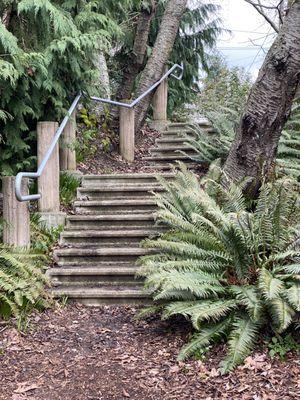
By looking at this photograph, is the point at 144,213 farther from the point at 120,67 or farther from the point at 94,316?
the point at 120,67

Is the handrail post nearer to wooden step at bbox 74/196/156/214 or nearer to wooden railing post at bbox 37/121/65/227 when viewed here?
wooden step at bbox 74/196/156/214

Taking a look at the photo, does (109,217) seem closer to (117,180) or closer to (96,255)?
(96,255)

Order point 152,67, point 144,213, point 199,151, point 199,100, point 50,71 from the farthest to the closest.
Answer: point 199,100, point 152,67, point 199,151, point 144,213, point 50,71

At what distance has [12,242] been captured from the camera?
504cm

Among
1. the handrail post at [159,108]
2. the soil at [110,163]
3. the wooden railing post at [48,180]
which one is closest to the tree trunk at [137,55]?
the handrail post at [159,108]

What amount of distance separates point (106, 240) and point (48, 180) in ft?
3.27

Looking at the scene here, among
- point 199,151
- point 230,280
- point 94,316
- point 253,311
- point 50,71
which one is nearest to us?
point 253,311

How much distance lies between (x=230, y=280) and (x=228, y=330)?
18.4 inches

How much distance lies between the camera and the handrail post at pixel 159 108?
9.84m

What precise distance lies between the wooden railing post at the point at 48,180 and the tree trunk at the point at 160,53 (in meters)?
3.34

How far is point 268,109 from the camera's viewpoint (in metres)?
5.58

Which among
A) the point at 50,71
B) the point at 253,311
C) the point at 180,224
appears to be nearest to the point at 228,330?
the point at 253,311

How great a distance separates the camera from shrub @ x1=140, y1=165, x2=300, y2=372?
3.75 m

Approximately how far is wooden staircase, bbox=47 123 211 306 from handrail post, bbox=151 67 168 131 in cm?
313
